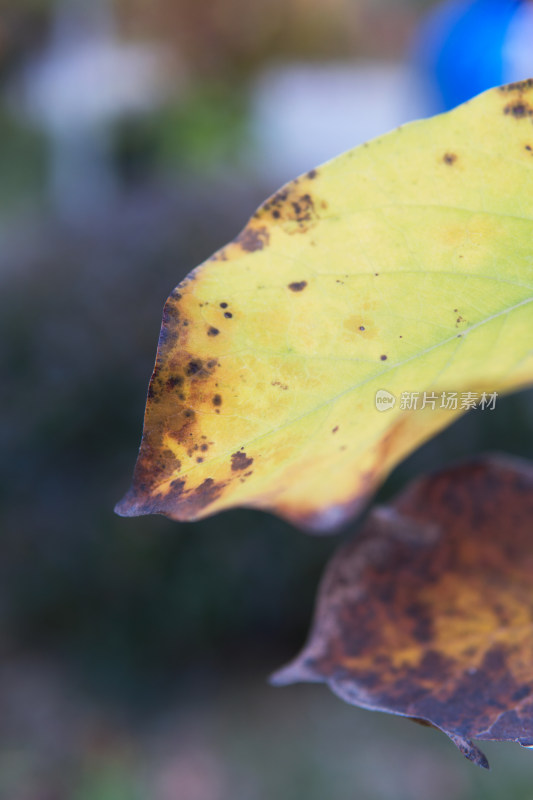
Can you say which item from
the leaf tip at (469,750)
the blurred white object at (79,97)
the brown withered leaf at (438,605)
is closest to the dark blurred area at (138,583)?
the brown withered leaf at (438,605)

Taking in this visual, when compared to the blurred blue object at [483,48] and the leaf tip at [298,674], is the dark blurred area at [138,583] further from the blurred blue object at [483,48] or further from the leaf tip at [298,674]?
the leaf tip at [298,674]

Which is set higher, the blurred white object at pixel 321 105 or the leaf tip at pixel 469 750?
the blurred white object at pixel 321 105

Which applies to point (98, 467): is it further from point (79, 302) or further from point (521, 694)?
point (521, 694)

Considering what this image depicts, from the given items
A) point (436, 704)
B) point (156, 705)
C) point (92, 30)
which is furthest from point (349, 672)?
point (92, 30)

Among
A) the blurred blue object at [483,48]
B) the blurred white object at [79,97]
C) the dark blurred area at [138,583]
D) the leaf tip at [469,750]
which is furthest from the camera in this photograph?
the blurred white object at [79,97]

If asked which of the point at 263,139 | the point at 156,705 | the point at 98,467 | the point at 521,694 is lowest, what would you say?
the point at 156,705

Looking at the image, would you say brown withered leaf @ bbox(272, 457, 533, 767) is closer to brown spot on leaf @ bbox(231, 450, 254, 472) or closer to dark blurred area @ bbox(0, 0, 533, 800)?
brown spot on leaf @ bbox(231, 450, 254, 472)

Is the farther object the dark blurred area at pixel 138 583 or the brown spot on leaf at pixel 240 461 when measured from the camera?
the dark blurred area at pixel 138 583
